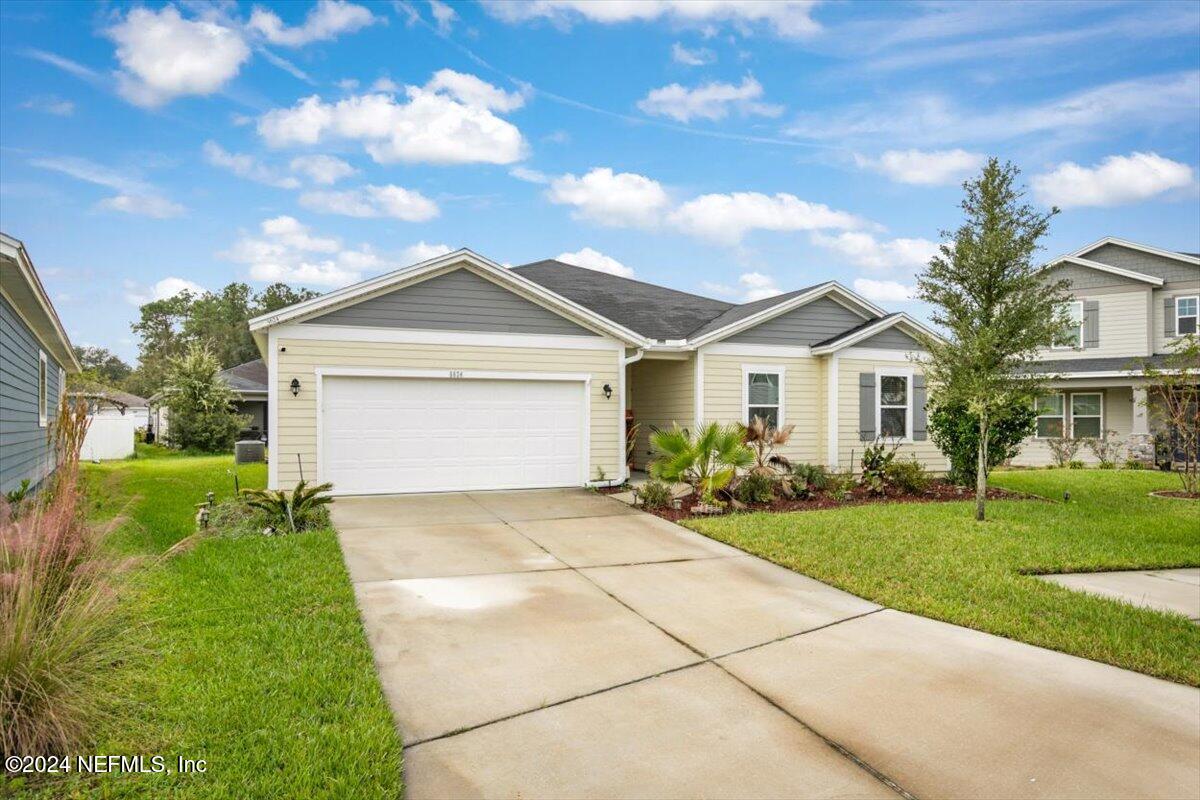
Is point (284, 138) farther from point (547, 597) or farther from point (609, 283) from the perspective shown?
point (547, 597)

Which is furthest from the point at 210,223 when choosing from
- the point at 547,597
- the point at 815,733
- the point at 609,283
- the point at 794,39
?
the point at 815,733

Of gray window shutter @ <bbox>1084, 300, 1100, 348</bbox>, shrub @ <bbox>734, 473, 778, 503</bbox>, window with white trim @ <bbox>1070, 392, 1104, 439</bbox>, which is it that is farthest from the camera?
gray window shutter @ <bbox>1084, 300, 1100, 348</bbox>

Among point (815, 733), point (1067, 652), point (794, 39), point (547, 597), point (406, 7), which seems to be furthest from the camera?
Result: point (794, 39)

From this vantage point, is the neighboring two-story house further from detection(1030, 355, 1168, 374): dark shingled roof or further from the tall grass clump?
the tall grass clump

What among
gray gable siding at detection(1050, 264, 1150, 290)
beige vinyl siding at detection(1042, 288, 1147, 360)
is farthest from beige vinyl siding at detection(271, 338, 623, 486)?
gray gable siding at detection(1050, 264, 1150, 290)

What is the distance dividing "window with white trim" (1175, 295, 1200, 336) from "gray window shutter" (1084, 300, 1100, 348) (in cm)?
173

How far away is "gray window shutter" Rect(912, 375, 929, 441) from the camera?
579 inches

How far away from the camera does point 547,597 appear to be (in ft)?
18.8

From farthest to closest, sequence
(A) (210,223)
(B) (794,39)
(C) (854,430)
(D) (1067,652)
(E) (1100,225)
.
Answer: (E) (1100,225)
(A) (210,223)
(C) (854,430)
(B) (794,39)
(D) (1067,652)

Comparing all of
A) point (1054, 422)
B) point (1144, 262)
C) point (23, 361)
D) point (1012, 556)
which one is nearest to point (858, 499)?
point (1012, 556)

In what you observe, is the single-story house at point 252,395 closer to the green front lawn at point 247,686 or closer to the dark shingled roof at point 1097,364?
the green front lawn at point 247,686

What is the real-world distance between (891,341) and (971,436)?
3.16m

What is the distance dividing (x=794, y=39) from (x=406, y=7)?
734 centimetres

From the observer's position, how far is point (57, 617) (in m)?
3.44
